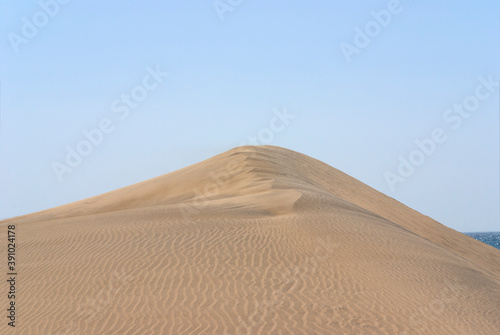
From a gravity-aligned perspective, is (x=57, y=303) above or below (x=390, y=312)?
above

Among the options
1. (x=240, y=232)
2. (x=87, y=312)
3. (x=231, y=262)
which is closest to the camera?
(x=87, y=312)

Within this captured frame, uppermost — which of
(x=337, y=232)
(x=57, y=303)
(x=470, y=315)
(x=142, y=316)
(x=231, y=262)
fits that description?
(x=57, y=303)

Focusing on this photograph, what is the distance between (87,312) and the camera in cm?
955

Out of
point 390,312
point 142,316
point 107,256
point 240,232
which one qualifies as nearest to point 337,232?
point 240,232

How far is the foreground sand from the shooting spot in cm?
922

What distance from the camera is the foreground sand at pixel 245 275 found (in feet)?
30.2

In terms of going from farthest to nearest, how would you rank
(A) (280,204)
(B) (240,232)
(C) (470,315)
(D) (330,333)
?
(A) (280,204)
(B) (240,232)
(C) (470,315)
(D) (330,333)

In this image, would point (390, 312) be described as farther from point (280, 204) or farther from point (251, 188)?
point (251, 188)

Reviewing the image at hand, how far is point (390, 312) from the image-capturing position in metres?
9.81

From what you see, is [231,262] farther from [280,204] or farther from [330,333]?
[280,204]

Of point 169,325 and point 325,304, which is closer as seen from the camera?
point 169,325

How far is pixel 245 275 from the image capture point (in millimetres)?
11297

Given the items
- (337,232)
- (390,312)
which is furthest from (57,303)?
(337,232)

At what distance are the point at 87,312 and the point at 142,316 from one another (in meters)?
1.12
